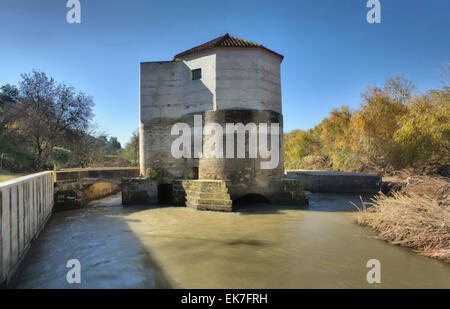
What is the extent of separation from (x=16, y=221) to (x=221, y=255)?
151 inches

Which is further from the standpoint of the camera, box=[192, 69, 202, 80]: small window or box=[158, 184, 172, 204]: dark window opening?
box=[158, 184, 172, 204]: dark window opening

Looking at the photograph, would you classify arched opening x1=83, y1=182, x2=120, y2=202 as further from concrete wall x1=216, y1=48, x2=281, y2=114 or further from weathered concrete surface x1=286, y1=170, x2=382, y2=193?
weathered concrete surface x1=286, y1=170, x2=382, y2=193

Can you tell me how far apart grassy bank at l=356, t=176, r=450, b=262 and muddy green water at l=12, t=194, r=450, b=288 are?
0.30 meters

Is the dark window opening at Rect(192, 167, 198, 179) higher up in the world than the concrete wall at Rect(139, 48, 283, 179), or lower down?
lower down

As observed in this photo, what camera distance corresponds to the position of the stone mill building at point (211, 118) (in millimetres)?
10297

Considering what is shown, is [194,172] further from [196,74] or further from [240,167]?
[196,74]

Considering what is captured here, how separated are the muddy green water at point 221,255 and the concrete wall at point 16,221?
1.19 feet

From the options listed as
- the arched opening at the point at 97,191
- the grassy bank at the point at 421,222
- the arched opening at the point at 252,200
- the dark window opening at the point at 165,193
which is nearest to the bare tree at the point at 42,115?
the arched opening at the point at 97,191

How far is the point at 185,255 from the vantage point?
511cm

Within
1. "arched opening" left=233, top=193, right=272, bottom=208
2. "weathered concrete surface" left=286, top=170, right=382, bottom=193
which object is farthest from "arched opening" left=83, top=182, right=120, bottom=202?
"weathered concrete surface" left=286, top=170, right=382, bottom=193

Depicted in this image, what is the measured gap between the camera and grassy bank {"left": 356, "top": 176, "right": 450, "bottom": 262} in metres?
4.75

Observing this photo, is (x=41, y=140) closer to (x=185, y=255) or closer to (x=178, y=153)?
(x=178, y=153)

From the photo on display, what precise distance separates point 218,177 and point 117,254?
5.66m
